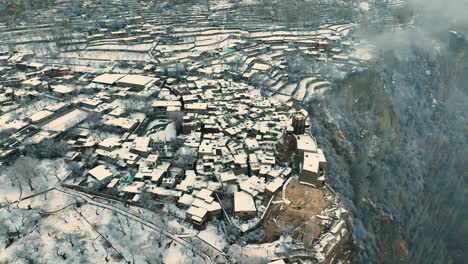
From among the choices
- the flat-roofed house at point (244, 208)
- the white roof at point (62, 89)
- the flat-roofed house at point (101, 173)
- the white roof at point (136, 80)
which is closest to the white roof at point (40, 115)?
the white roof at point (62, 89)

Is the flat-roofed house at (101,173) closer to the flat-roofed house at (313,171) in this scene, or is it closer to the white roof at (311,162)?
the flat-roofed house at (313,171)

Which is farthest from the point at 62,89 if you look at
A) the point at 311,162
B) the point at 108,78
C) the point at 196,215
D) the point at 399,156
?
the point at 399,156

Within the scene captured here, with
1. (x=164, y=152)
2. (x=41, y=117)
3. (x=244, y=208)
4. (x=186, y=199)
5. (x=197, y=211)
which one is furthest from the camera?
(x=41, y=117)

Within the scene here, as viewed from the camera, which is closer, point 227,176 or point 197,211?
point 197,211

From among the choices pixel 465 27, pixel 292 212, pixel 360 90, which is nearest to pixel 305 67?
pixel 360 90

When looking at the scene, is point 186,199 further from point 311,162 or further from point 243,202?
point 311,162

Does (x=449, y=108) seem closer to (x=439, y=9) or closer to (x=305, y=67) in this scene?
(x=305, y=67)
